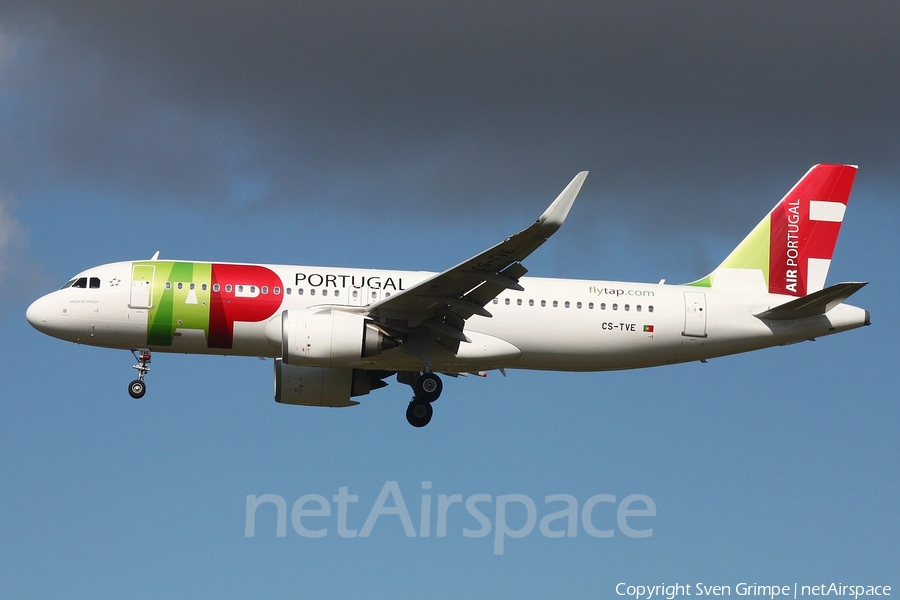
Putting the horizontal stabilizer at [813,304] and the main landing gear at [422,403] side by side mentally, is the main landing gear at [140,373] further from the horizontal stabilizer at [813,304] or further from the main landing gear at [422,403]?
the horizontal stabilizer at [813,304]

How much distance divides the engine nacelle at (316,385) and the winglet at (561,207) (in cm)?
1085

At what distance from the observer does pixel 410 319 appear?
123 feet

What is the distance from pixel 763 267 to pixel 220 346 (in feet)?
54.9

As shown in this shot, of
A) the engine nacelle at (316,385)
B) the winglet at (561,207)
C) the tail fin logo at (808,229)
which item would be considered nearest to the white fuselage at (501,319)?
the tail fin logo at (808,229)

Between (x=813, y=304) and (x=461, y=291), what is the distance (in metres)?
10.6

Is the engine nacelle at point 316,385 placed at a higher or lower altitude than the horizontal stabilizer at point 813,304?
lower

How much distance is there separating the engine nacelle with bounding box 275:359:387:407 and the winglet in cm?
1085

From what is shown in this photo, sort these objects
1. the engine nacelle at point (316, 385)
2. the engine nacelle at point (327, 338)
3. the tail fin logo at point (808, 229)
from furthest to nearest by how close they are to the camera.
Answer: the tail fin logo at point (808, 229)
the engine nacelle at point (316, 385)
the engine nacelle at point (327, 338)

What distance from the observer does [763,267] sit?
139 feet

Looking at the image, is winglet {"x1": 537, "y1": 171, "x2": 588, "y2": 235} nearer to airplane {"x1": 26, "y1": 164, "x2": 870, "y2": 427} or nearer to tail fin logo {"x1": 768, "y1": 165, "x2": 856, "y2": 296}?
airplane {"x1": 26, "y1": 164, "x2": 870, "y2": 427}

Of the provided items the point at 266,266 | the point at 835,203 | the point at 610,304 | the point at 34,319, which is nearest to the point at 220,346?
the point at 266,266

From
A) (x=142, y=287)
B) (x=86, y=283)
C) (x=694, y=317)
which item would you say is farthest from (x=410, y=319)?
(x=86, y=283)

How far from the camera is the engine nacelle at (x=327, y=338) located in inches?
1442

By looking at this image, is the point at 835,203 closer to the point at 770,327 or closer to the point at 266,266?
the point at 770,327
